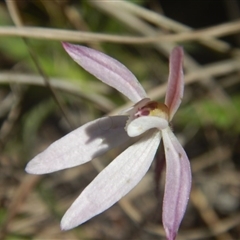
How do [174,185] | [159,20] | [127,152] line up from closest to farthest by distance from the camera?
[174,185]
[127,152]
[159,20]

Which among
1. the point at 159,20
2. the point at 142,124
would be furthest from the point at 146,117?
the point at 159,20

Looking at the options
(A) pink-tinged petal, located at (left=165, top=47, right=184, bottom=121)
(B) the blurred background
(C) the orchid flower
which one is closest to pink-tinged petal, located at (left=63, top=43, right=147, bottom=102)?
(C) the orchid flower

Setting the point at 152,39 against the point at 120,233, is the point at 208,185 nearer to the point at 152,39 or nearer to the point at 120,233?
the point at 120,233

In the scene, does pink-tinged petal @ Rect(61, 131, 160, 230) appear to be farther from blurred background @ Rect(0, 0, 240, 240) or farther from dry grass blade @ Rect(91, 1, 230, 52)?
dry grass blade @ Rect(91, 1, 230, 52)

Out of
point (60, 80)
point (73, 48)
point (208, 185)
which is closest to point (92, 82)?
point (60, 80)

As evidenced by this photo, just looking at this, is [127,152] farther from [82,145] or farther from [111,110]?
[111,110]

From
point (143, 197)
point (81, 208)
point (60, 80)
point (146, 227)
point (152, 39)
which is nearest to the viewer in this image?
point (81, 208)

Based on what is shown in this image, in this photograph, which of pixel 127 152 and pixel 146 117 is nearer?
pixel 146 117
